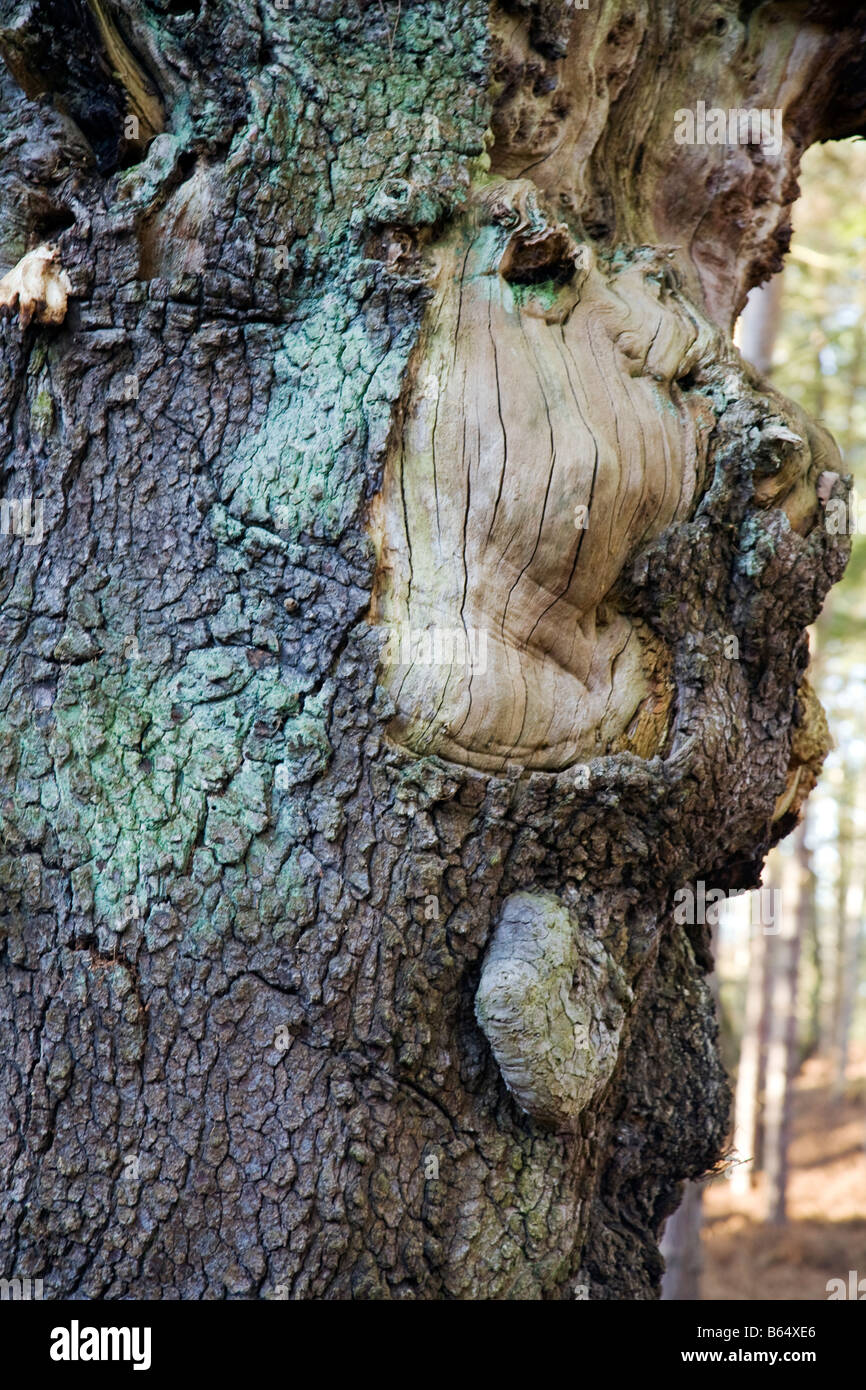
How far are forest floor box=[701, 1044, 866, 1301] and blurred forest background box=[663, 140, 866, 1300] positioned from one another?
2 cm

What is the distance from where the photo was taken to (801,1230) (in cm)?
1159

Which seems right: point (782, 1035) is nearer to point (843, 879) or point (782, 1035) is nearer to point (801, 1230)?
point (801, 1230)

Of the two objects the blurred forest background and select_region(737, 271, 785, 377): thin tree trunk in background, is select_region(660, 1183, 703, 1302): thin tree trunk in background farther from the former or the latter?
select_region(737, 271, 785, 377): thin tree trunk in background

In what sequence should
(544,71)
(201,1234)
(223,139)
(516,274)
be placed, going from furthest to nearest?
(544,71) < (516,274) < (223,139) < (201,1234)

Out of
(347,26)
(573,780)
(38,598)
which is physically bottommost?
(573,780)

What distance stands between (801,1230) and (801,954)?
3509 mm

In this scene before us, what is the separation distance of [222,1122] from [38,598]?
1.18 metres

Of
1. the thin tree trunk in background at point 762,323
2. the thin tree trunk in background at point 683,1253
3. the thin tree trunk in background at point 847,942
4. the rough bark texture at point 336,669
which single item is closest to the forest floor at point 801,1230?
the thin tree trunk in background at point 683,1253

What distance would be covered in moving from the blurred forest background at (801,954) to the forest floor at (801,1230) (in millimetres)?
25

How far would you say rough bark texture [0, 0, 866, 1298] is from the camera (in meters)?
1.94

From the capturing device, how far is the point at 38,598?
6.95 feet

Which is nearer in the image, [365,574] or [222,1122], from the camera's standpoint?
[222,1122]

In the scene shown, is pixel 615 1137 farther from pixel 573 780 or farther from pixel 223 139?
pixel 223 139
